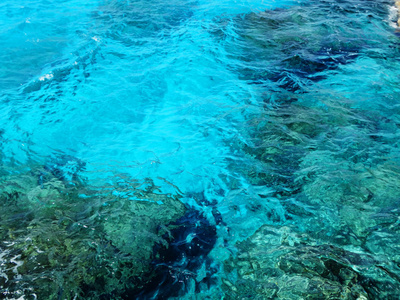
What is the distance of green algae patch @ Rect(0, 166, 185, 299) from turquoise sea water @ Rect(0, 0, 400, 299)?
0.7 inches

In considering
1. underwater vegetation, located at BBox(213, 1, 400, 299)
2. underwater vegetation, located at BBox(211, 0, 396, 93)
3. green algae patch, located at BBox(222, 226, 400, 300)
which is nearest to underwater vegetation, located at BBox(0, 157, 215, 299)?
green algae patch, located at BBox(222, 226, 400, 300)

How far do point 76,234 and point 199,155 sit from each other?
7.93 feet

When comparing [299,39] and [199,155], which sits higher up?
[299,39]

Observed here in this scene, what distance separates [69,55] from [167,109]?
3267mm

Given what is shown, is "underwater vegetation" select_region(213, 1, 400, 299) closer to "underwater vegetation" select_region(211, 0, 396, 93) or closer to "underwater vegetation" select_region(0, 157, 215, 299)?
"underwater vegetation" select_region(211, 0, 396, 93)

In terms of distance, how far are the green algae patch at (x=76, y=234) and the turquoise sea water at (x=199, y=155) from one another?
2 centimetres

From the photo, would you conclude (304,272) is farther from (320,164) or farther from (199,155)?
(199,155)

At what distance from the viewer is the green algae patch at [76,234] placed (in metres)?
3.58

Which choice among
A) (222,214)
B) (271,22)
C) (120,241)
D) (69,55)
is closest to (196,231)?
(222,214)

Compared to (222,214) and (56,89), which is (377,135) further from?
(56,89)

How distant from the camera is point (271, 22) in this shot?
9.26m

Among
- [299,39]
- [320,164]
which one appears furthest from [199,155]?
[299,39]

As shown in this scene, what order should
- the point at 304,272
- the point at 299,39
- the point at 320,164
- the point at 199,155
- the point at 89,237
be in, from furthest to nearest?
the point at 299,39
the point at 199,155
the point at 320,164
the point at 89,237
the point at 304,272

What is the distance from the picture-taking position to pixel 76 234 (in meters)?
4.18
